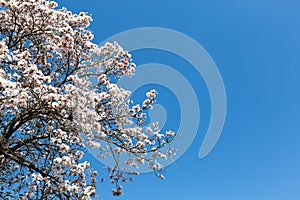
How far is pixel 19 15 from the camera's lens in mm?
8000

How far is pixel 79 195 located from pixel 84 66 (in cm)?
351

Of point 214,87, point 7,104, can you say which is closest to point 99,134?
point 7,104

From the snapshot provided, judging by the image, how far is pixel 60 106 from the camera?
19.2ft

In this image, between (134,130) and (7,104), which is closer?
(7,104)

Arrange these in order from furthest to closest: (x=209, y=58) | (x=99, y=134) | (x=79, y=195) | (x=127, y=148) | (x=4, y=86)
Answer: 1. (x=209, y=58)
2. (x=127, y=148)
3. (x=99, y=134)
4. (x=79, y=195)
5. (x=4, y=86)

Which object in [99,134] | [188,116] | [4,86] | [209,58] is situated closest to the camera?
[4,86]

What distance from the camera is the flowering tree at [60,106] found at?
19.9ft

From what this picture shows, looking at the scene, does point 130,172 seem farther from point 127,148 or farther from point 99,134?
point 99,134

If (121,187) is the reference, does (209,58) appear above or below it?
above

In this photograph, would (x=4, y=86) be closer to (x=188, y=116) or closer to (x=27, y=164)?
(x=27, y=164)

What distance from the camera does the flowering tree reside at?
605 centimetres

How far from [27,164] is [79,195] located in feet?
4.49

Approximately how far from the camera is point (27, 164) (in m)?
6.80

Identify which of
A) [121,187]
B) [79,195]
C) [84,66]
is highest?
[84,66]
